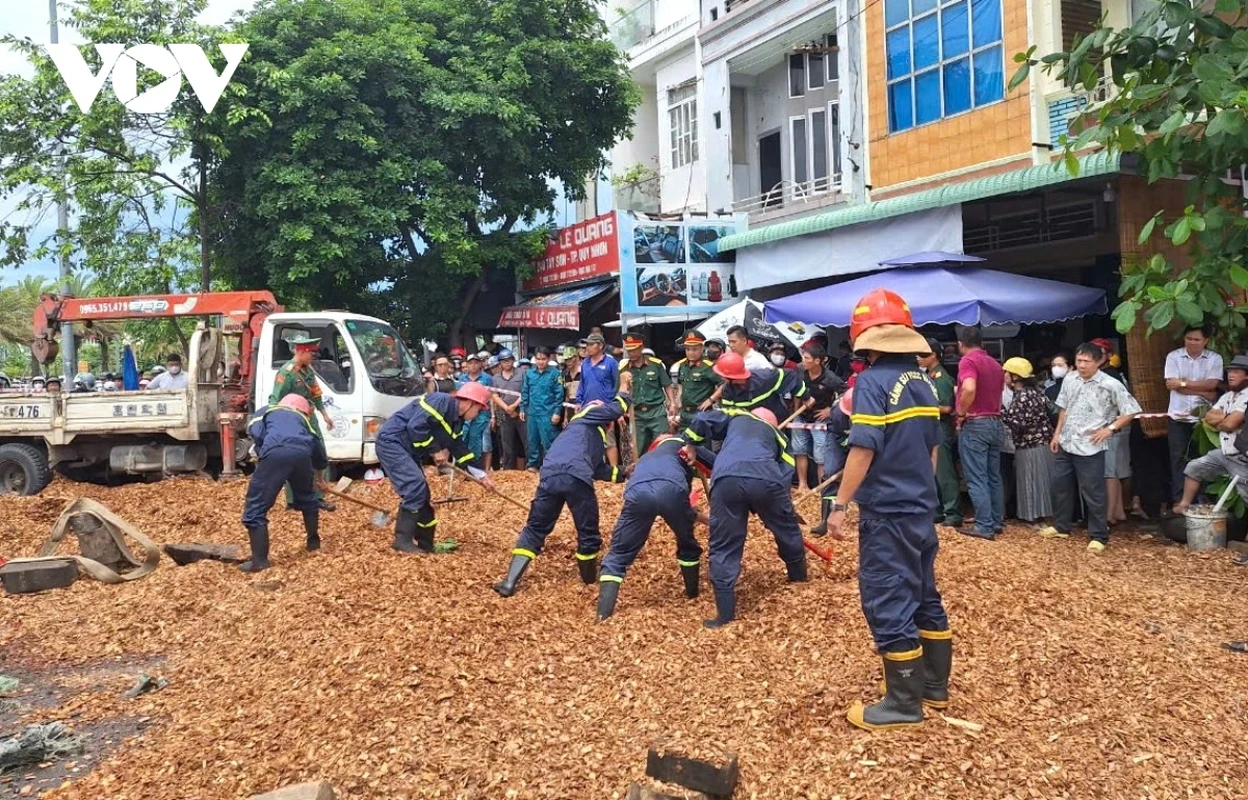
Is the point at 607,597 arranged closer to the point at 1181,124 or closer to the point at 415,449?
the point at 415,449

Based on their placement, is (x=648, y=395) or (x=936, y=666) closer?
(x=936, y=666)

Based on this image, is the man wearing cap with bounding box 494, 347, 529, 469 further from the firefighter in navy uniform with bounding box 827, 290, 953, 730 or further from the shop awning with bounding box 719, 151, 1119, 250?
the firefighter in navy uniform with bounding box 827, 290, 953, 730

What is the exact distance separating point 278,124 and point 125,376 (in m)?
4.64

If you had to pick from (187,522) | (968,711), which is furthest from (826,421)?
(187,522)

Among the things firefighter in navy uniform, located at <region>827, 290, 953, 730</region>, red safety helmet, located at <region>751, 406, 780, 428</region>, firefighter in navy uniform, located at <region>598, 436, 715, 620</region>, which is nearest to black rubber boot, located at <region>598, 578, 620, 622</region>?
firefighter in navy uniform, located at <region>598, 436, 715, 620</region>

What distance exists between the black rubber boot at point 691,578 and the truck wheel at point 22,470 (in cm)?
896

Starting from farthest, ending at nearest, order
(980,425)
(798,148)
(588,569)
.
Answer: (798,148) < (980,425) < (588,569)

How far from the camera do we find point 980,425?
8.26 meters

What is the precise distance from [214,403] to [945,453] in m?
8.04

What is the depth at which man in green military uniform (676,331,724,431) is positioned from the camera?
10.2m

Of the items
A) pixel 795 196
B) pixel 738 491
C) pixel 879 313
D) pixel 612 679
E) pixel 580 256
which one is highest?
pixel 795 196

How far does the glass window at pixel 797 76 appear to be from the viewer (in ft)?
53.7

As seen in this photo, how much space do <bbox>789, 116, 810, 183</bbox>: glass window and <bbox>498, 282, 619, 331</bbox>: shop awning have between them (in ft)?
12.2

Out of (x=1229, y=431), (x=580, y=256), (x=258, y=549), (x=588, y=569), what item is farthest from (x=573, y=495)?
(x=580, y=256)
